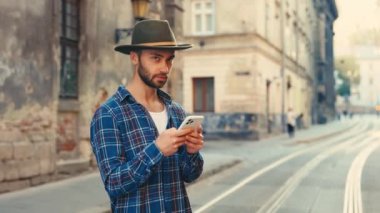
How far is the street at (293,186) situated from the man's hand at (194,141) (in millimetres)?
5451

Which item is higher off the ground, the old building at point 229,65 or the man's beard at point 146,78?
the old building at point 229,65

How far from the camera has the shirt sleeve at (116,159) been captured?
7.13 feet

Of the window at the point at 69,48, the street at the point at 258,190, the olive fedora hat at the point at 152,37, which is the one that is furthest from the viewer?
the window at the point at 69,48

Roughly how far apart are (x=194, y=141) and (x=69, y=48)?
898 cm

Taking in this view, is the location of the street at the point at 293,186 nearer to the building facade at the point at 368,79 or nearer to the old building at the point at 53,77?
the old building at the point at 53,77

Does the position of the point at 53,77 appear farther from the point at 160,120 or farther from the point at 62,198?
the point at 160,120

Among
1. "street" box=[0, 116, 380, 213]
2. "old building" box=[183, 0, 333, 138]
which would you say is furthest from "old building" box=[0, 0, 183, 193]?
"old building" box=[183, 0, 333, 138]

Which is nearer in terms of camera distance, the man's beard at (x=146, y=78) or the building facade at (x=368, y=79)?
the man's beard at (x=146, y=78)

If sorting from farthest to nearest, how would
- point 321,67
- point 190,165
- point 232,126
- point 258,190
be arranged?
point 321,67 < point 232,126 < point 258,190 < point 190,165

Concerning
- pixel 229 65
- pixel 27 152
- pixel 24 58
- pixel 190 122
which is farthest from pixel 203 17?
pixel 190 122

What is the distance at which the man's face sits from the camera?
7.82 ft

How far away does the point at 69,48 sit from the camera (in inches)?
423

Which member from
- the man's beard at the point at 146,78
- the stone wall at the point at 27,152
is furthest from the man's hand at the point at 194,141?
the stone wall at the point at 27,152

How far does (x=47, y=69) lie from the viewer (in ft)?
31.4
